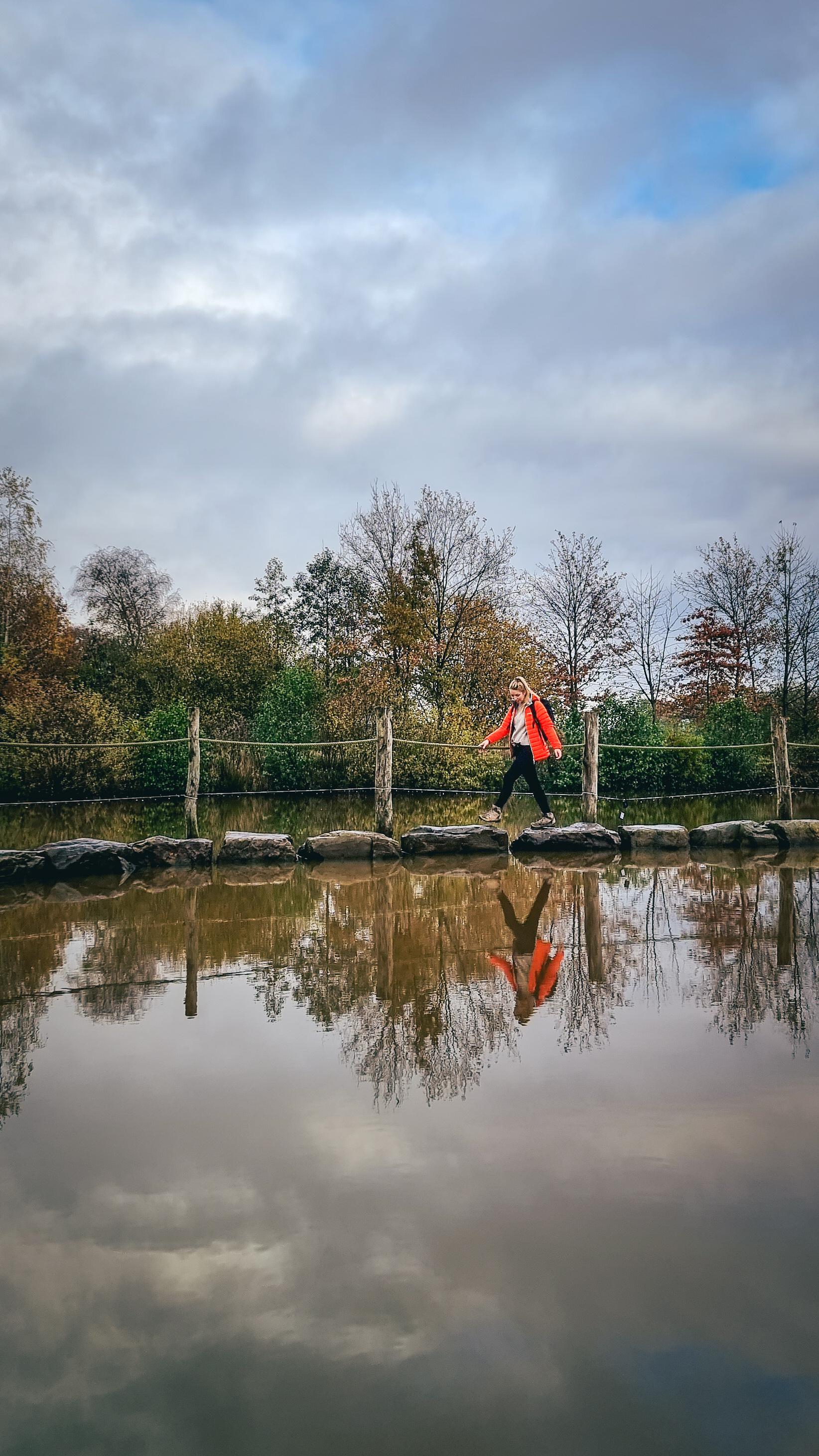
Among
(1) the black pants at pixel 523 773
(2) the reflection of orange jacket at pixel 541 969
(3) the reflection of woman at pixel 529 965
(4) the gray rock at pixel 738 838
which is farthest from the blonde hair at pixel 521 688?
(2) the reflection of orange jacket at pixel 541 969

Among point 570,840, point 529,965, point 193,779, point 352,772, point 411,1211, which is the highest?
point 352,772

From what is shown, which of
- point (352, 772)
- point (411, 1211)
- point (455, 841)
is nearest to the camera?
point (411, 1211)

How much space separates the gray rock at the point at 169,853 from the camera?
9406 mm

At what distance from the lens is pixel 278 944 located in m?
5.68

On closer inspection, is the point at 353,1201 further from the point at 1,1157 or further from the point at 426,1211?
the point at 1,1157

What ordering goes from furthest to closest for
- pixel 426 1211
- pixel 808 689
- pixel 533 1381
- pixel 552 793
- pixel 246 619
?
pixel 246 619, pixel 808 689, pixel 552 793, pixel 426 1211, pixel 533 1381

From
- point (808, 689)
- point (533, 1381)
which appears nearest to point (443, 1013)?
point (533, 1381)

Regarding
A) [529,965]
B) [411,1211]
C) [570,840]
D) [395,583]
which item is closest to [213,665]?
[395,583]

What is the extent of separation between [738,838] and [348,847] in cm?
474

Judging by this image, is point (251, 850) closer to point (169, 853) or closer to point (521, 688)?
point (169, 853)

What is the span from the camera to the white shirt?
1096 centimetres

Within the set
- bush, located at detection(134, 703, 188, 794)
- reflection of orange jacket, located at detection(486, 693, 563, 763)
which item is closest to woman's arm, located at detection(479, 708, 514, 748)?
reflection of orange jacket, located at detection(486, 693, 563, 763)

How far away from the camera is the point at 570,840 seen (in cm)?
1070

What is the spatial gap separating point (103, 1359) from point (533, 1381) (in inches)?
35.3
